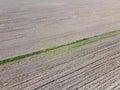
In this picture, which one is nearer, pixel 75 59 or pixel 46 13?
pixel 75 59

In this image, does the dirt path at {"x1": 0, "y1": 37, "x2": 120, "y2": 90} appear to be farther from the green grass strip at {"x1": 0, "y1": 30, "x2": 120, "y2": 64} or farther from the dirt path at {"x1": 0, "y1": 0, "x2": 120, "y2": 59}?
the dirt path at {"x1": 0, "y1": 0, "x2": 120, "y2": 59}

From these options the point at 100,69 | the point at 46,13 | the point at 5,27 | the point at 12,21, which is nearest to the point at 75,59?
the point at 100,69

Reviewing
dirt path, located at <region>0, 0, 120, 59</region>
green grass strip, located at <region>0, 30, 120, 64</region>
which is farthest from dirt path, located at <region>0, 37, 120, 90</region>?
dirt path, located at <region>0, 0, 120, 59</region>

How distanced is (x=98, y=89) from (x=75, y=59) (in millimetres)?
1021

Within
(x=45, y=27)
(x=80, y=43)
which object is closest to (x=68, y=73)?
(x=80, y=43)

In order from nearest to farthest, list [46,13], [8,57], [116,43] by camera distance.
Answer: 1. [8,57]
2. [116,43]
3. [46,13]

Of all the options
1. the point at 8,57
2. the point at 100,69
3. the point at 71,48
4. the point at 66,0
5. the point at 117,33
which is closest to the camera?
the point at 100,69

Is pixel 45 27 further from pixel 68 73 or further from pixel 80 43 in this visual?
pixel 68 73

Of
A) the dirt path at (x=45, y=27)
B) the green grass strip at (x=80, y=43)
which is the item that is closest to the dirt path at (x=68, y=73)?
the green grass strip at (x=80, y=43)

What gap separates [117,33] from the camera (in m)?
5.59

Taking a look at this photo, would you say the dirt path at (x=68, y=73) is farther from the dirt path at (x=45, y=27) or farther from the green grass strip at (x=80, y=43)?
the dirt path at (x=45, y=27)

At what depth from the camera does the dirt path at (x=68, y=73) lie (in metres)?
3.00

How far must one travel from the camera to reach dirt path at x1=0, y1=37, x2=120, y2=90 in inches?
118

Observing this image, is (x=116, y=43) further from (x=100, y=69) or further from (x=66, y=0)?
(x=66, y=0)
